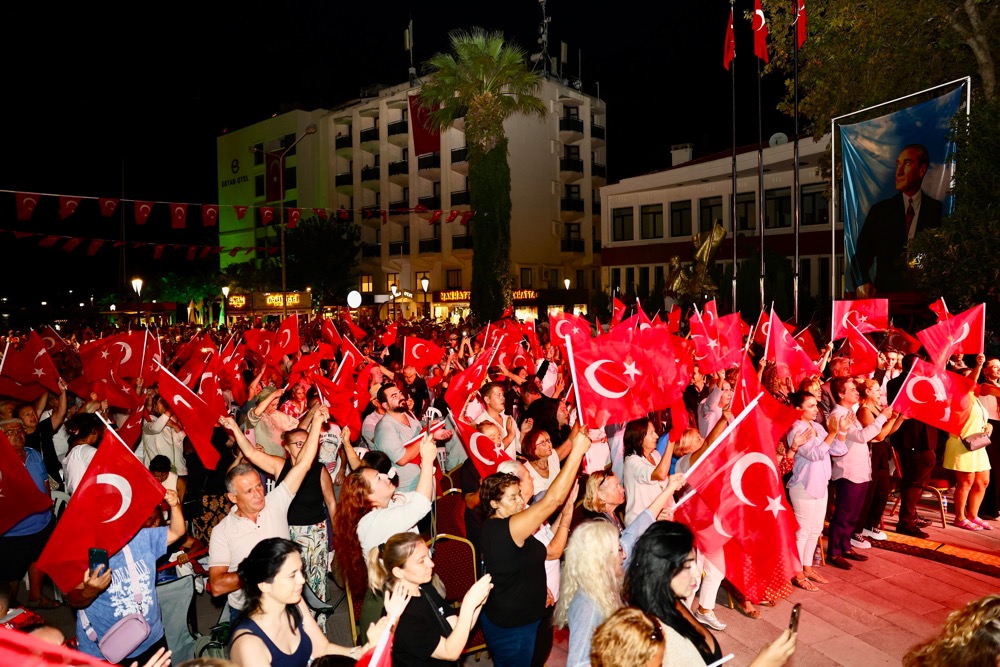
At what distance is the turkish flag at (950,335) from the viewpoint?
8789 mm

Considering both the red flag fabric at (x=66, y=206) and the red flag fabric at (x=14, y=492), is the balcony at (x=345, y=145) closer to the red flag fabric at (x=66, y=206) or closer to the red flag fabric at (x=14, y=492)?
the red flag fabric at (x=66, y=206)

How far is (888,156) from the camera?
17.0 m

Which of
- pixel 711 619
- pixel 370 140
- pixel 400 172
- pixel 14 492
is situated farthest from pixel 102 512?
pixel 370 140

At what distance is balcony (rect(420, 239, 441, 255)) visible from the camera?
52406mm

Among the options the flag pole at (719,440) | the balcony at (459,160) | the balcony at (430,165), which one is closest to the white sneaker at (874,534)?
the flag pole at (719,440)

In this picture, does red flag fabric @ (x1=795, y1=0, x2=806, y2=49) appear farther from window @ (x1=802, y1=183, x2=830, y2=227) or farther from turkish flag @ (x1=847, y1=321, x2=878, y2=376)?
window @ (x1=802, y1=183, x2=830, y2=227)

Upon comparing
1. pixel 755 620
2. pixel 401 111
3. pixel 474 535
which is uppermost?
pixel 401 111

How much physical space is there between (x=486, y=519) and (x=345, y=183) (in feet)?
186

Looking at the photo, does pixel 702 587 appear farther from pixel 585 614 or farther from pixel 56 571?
pixel 56 571

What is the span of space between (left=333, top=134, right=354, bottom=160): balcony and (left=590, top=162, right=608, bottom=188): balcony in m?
18.1

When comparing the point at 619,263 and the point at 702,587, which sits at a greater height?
the point at 619,263

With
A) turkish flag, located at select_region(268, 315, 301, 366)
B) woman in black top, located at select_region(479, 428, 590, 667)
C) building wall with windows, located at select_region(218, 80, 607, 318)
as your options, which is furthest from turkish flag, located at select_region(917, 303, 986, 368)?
building wall with windows, located at select_region(218, 80, 607, 318)

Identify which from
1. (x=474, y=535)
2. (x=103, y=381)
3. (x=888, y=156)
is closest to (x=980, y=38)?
(x=888, y=156)

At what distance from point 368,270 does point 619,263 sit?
20.9 m
